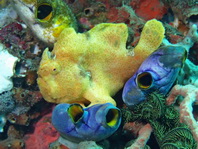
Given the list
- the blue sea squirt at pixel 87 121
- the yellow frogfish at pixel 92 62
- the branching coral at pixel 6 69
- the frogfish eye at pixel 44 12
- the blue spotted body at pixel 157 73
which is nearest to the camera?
the blue sea squirt at pixel 87 121

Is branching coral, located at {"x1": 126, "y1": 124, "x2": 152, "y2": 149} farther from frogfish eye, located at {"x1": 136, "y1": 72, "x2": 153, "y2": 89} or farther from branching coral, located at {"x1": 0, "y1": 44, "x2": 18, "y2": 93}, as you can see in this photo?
branching coral, located at {"x1": 0, "y1": 44, "x2": 18, "y2": 93}

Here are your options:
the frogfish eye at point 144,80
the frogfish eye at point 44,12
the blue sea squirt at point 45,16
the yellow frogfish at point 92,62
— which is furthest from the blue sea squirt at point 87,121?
the frogfish eye at point 44,12

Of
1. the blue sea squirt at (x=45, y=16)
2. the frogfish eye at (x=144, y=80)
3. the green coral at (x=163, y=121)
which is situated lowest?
the green coral at (x=163, y=121)

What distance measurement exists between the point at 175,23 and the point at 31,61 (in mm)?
2308

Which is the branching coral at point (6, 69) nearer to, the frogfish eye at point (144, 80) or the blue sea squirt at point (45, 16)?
the blue sea squirt at point (45, 16)

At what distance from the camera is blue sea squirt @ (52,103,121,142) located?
1727 mm

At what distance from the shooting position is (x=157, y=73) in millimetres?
1932

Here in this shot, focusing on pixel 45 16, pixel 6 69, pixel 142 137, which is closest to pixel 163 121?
pixel 142 137

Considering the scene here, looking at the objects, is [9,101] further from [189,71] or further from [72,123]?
[189,71]

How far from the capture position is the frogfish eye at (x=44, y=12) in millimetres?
2244

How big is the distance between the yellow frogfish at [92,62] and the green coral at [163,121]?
0.34 meters

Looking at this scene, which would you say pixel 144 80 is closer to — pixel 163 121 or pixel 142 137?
pixel 163 121

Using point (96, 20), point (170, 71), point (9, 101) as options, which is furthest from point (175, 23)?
point (9, 101)

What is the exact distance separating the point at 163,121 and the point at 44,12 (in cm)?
187
